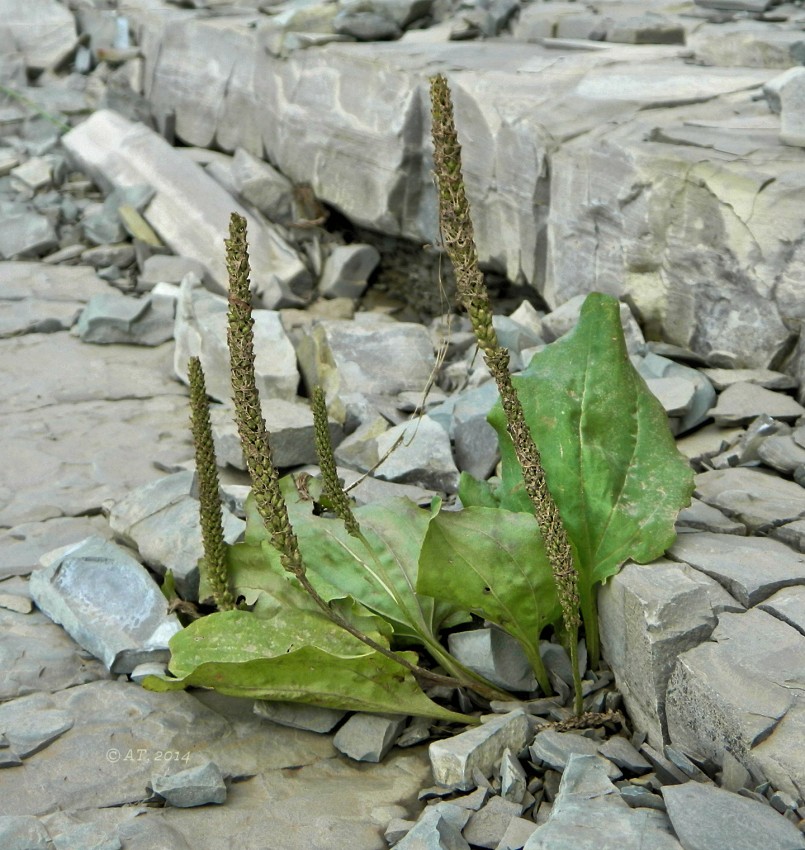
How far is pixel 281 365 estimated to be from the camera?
4.08 meters

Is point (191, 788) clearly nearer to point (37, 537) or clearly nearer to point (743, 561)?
point (743, 561)

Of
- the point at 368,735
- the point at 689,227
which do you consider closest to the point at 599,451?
the point at 368,735

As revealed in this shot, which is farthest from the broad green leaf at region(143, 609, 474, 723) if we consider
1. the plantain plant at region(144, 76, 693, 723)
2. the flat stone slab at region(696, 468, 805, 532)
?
the flat stone slab at region(696, 468, 805, 532)

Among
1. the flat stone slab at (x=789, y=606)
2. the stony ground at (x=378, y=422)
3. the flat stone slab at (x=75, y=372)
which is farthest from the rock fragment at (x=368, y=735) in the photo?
the flat stone slab at (x=75, y=372)

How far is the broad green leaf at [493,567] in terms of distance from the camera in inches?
88.8

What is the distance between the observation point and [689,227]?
3439 millimetres

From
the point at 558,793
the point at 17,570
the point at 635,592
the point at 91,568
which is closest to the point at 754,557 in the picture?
the point at 635,592

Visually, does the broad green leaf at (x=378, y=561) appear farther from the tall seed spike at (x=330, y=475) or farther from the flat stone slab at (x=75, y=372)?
the flat stone slab at (x=75, y=372)

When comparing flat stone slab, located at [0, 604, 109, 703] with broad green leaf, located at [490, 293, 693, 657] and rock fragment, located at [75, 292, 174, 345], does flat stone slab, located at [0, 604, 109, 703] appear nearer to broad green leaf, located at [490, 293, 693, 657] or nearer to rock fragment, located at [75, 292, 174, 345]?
broad green leaf, located at [490, 293, 693, 657]

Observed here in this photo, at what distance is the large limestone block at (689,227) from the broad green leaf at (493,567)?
1374 millimetres

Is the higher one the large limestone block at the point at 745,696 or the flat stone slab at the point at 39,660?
the large limestone block at the point at 745,696

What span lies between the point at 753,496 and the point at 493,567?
706 mm

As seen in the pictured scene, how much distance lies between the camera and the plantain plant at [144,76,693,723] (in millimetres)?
2229

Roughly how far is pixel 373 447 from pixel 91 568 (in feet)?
2.91
